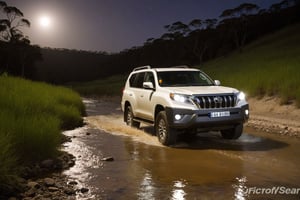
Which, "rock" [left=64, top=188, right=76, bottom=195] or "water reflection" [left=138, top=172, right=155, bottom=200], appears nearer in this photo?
"water reflection" [left=138, top=172, right=155, bottom=200]

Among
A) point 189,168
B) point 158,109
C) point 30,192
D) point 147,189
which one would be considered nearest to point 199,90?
point 158,109

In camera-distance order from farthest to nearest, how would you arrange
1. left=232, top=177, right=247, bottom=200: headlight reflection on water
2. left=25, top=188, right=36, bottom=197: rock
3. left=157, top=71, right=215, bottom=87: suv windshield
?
left=157, top=71, right=215, bottom=87: suv windshield → left=25, top=188, right=36, bottom=197: rock → left=232, top=177, right=247, bottom=200: headlight reflection on water

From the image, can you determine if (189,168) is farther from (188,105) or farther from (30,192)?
(30,192)

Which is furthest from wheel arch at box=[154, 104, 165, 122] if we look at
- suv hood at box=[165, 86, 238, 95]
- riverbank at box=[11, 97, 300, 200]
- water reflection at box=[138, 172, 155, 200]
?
water reflection at box=[138, 172, 155, 200]

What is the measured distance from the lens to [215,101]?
9070 mm

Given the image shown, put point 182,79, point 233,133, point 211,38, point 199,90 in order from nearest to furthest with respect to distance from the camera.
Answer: point 199,90, point 233,133, point 182,79, point 211,38

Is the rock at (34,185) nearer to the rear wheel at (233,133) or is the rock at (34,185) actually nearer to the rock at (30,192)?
the rock at (30,192)

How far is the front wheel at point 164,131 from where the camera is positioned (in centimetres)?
926

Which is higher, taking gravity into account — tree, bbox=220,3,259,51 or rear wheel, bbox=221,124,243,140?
tree, bbox=220,3,259,51

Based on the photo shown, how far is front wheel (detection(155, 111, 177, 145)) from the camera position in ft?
30.4

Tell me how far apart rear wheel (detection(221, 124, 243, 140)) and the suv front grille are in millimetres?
829

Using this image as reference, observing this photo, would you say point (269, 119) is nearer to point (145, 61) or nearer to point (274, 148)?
point (274, 148)

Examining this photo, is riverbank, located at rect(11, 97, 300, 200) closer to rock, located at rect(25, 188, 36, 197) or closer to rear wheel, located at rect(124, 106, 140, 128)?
rock, located at rect(25, 188, 36, 197)

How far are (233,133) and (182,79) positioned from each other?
6.66ft
